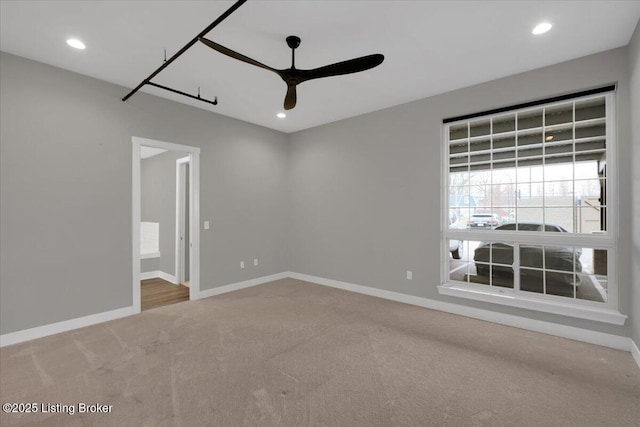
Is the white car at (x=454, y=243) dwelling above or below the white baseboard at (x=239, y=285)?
above

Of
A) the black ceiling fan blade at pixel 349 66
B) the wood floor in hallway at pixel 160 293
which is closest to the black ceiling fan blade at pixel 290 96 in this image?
the black ceiling fan blade at pixel 349 66

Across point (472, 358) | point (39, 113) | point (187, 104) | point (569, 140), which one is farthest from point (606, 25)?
point (39, 113)

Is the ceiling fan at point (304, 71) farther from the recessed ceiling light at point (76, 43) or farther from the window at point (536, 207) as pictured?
the window at point (536, 207)

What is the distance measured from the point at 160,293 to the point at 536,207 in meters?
5.55

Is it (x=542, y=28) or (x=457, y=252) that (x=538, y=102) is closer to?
(x=542, y=28)

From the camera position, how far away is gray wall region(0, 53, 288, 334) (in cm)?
285

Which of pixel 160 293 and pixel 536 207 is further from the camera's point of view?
pixel 160 293

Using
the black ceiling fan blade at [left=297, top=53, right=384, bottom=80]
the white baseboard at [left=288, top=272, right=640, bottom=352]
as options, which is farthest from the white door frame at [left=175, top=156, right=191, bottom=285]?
the black ceiling fan blade at [left=297, top=53, right=384, bottom=80]

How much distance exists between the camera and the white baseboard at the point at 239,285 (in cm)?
441

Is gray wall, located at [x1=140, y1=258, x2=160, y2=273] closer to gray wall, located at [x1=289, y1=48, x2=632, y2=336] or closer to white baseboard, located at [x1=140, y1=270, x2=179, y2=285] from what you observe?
white baseboard, located at [x1=140, y1=270, x2=179, y2=285]

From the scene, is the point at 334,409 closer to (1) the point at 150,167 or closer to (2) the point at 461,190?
(2) the point at 461,190

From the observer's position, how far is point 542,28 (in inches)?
Answer: 95.7

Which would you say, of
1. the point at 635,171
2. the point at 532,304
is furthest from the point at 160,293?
the point at 635,171

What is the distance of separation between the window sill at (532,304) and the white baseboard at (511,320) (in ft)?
0.50
